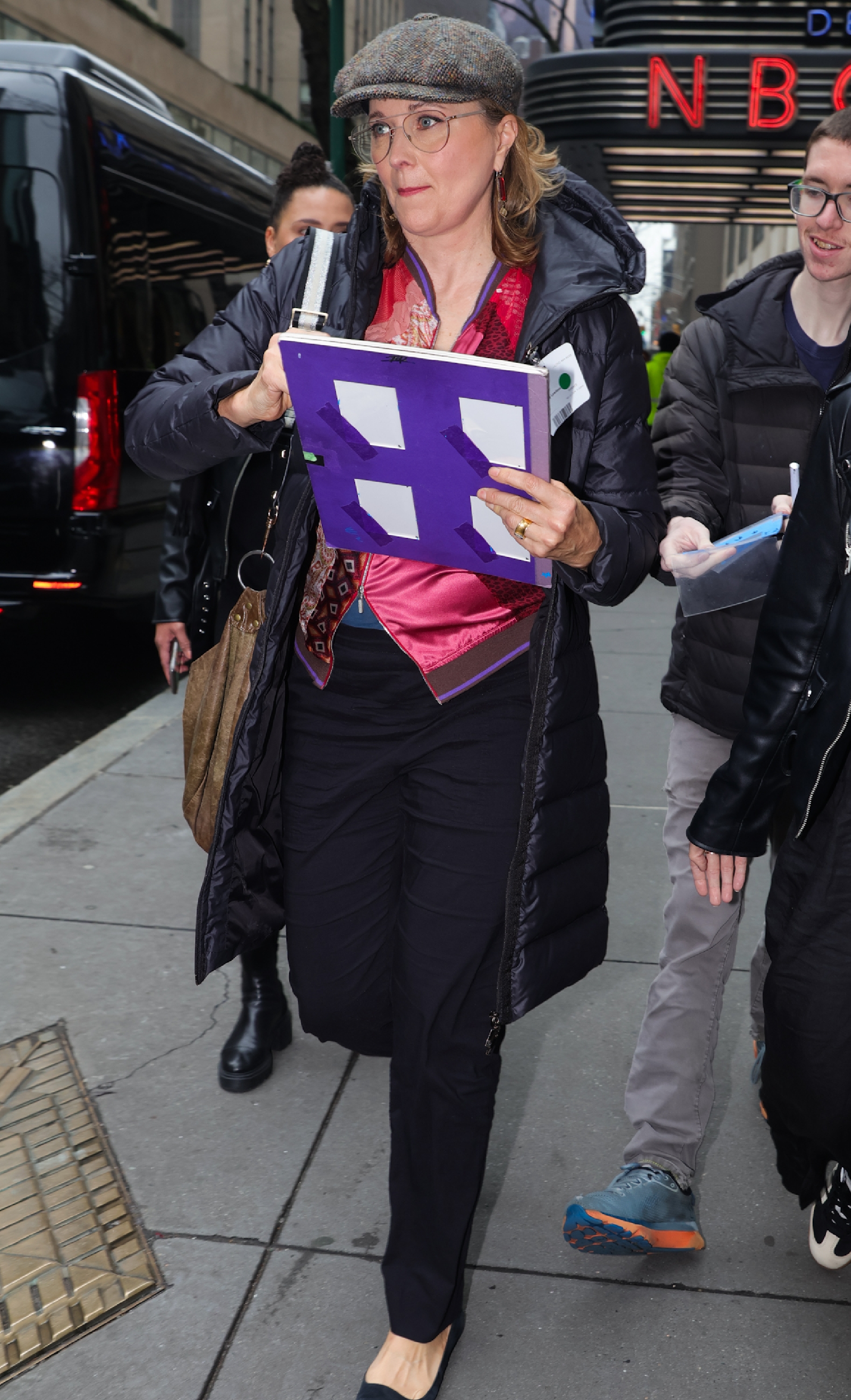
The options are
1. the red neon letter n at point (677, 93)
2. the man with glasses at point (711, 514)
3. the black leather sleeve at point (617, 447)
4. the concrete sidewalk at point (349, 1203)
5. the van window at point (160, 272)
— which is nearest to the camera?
the black leather sleeve at point (617, 447)

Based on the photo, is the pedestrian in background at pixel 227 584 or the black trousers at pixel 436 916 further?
the pedestrian in background at pixel 227 584

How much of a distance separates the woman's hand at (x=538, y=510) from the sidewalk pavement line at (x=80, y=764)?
11.1ft

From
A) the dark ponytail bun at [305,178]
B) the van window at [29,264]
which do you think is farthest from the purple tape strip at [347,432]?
the van window at [29,264]

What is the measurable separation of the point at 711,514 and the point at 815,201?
2.05 feet

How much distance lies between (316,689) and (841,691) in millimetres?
889

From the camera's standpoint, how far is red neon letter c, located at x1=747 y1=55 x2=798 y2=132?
45.4 ft

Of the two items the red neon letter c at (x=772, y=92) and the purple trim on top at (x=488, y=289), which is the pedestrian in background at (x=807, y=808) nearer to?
the purple trim on top at (x=488, y=289)

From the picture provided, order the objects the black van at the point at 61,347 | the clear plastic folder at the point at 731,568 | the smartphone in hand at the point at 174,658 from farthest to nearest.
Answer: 1. the black van at the point at 61,347
2. the smartphone in hand at the point at 174,658
3. the clear plastic folder at the point at 731,568

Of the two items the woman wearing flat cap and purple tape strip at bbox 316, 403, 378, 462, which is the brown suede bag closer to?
the woman wearing flat cap

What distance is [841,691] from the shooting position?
6.65 ft

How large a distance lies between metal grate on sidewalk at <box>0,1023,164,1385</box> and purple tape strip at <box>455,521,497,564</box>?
1.50 m

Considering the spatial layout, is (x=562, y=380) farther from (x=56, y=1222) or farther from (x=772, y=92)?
(x=772, y=92)

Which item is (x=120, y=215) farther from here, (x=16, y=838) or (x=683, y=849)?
(x=683, y=849)

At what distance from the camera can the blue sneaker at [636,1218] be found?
2.64m
